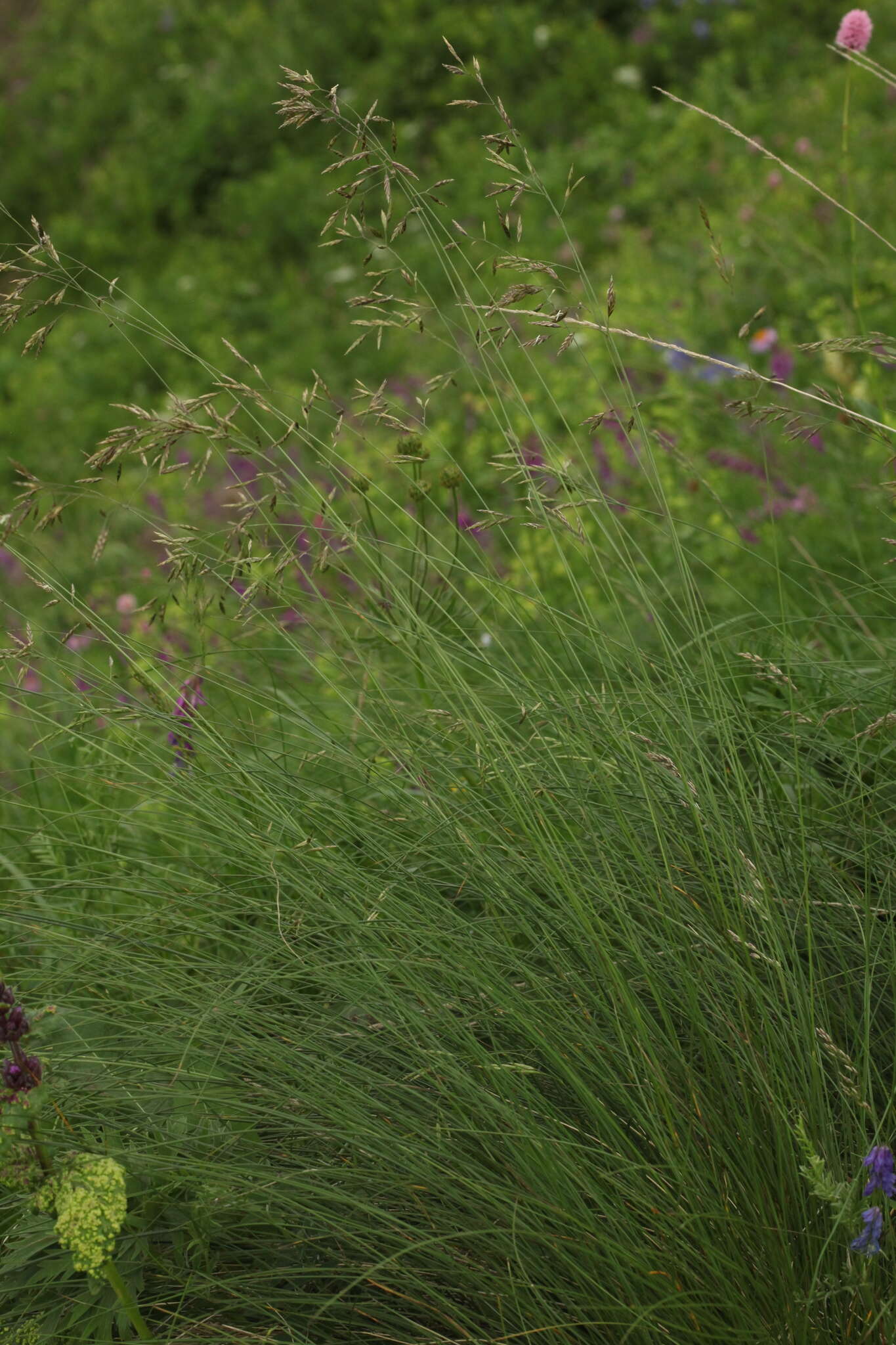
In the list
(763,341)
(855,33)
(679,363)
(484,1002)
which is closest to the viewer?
(484,1002)

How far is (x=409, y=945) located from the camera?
1.70 metres

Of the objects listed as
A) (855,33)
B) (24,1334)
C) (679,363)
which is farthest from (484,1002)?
(679,363)

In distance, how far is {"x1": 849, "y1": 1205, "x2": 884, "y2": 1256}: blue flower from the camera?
134 centimetres

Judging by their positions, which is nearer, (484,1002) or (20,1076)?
(20,1076)

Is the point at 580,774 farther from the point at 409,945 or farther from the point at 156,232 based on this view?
the point at 156,232

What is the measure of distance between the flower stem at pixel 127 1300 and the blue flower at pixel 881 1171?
0.81 metres

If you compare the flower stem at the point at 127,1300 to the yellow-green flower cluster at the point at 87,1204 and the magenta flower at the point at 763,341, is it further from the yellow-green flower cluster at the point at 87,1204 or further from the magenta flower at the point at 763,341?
the magenta flower at the point at 763,341

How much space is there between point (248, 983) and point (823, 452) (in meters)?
2.55

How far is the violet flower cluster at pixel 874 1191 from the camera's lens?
1.35m

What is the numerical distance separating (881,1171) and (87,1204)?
86cm

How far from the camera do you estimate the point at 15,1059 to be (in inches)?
57.6

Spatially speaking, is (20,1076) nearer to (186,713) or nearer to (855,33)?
(186,713)

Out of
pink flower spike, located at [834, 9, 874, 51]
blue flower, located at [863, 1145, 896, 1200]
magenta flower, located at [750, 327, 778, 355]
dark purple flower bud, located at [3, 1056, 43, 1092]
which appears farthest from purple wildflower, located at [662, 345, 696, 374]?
dark purple flower bud, located at [3, 1056, 43, 1092]

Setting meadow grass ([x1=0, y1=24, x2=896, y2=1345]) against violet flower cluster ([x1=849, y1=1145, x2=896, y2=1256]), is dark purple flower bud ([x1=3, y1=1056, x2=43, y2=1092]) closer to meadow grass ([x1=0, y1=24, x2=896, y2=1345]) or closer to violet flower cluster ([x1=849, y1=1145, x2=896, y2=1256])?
meadow grass ([x1=0, y1=24, x2=896, y2=1345])
